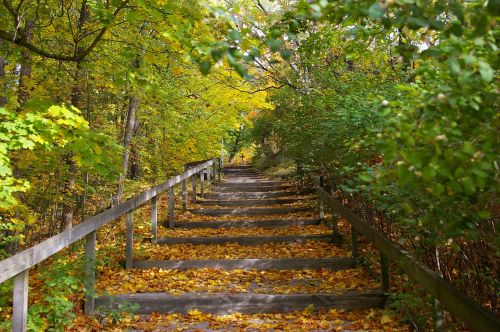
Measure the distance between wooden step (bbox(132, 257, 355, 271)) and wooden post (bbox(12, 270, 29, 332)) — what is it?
9.21 feet

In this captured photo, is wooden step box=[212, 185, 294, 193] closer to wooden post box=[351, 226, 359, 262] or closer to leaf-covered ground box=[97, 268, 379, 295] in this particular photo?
wooden post box=[351, 226, 359, 262]

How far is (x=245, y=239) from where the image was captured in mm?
7133

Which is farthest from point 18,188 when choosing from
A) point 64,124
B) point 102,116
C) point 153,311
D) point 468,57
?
point 102,116

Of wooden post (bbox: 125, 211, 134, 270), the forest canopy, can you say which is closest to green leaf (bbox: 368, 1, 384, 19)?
the forest canopy

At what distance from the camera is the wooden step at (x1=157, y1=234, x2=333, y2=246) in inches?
278

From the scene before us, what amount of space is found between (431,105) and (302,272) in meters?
4.38

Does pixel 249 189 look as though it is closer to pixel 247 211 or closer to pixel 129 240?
pixel 247 211

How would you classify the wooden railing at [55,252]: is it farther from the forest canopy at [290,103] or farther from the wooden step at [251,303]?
the forest canopy at [290,103]

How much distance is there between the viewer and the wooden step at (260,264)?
577 centimetres

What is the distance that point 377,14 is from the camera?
1652 millimetres

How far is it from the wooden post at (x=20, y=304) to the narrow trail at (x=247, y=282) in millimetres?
1256

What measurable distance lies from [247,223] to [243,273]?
2686mm

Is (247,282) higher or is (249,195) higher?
(249,195)

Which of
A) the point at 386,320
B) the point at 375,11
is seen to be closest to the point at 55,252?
the point at 386,320
